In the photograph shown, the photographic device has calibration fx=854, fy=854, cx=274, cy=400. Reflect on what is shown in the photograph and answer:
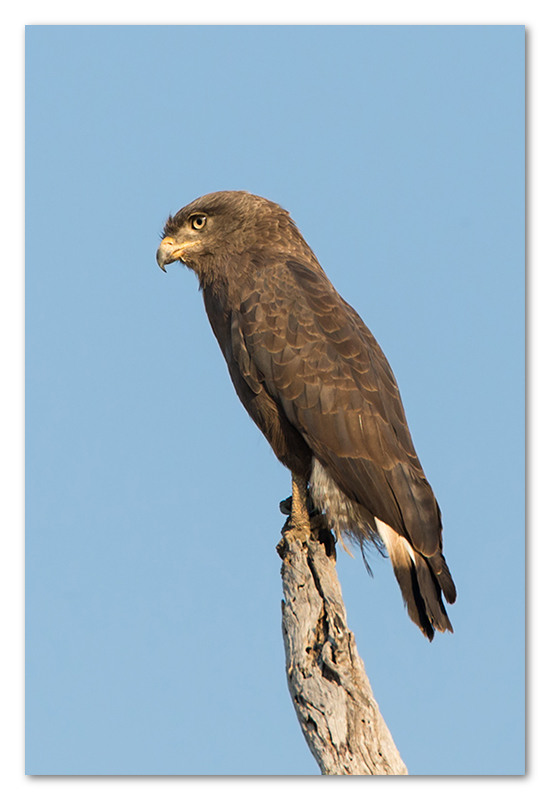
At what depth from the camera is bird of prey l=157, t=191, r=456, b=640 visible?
562cm

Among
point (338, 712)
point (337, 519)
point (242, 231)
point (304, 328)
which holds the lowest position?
point (338, 712)

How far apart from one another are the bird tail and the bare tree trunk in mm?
478

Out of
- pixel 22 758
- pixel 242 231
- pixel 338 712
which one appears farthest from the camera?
pixel 242 231

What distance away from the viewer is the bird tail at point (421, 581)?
5.25m

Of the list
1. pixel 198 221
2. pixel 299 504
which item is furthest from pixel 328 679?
pixel 198 221

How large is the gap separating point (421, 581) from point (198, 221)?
317cm

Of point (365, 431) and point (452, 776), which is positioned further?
point (365, 431)

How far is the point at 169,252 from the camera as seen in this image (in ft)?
21.5
